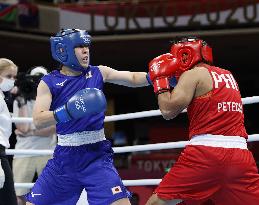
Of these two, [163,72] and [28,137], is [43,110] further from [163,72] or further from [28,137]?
[28,137]

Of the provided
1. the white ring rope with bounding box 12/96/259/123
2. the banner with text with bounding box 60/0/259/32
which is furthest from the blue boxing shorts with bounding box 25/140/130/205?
the banner with text with bounding box 60/0/259/32

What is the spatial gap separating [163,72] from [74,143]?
63 centimetres

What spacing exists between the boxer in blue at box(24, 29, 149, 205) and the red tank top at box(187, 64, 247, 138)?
510mm

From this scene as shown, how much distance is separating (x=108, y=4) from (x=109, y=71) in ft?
31.2

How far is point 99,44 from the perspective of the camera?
43.2 feet

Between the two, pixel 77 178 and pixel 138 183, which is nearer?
pixel 77 178

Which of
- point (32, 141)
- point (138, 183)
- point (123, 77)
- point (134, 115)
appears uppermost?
point (123, 77)

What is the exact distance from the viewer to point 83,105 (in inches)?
116

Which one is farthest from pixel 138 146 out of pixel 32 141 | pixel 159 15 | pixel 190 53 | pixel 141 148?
pixel 159 15

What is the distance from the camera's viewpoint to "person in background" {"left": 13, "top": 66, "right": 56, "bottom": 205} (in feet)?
16.1

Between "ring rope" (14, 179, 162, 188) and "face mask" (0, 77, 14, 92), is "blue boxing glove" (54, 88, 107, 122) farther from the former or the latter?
"ring rope" (14, 179, 162, 188)

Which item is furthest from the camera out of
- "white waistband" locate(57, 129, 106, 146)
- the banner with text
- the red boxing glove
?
the banner with text

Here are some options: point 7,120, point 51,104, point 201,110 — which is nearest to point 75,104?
point 51,104

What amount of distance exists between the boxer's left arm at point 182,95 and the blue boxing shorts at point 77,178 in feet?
1.61
